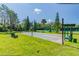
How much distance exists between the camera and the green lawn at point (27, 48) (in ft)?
21.1

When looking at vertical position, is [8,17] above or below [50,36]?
above

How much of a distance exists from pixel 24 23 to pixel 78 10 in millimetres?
636

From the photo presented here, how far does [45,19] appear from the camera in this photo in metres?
6.45

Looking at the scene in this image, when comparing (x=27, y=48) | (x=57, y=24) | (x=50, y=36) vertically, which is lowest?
(x=27, y=48)

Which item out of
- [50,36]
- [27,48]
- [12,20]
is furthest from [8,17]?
[50,36]

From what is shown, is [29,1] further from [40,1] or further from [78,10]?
[78,10]

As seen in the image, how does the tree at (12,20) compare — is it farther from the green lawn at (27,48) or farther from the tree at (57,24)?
the tree at (57,24)

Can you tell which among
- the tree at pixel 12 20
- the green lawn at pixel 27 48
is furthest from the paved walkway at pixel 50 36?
the tree at pixel 12 20

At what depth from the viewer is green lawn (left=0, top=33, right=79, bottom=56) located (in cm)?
643

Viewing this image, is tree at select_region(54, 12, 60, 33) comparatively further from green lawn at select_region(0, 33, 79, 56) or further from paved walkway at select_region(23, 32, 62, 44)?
green lawn at select_region(0, 33, 79, 56)

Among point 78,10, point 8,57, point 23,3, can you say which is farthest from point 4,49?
point 78,10

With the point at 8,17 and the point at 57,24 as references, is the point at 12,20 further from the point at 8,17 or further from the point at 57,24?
the point at 57,24

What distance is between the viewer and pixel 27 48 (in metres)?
6.46

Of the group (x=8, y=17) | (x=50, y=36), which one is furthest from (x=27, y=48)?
(x=8, y=17)
